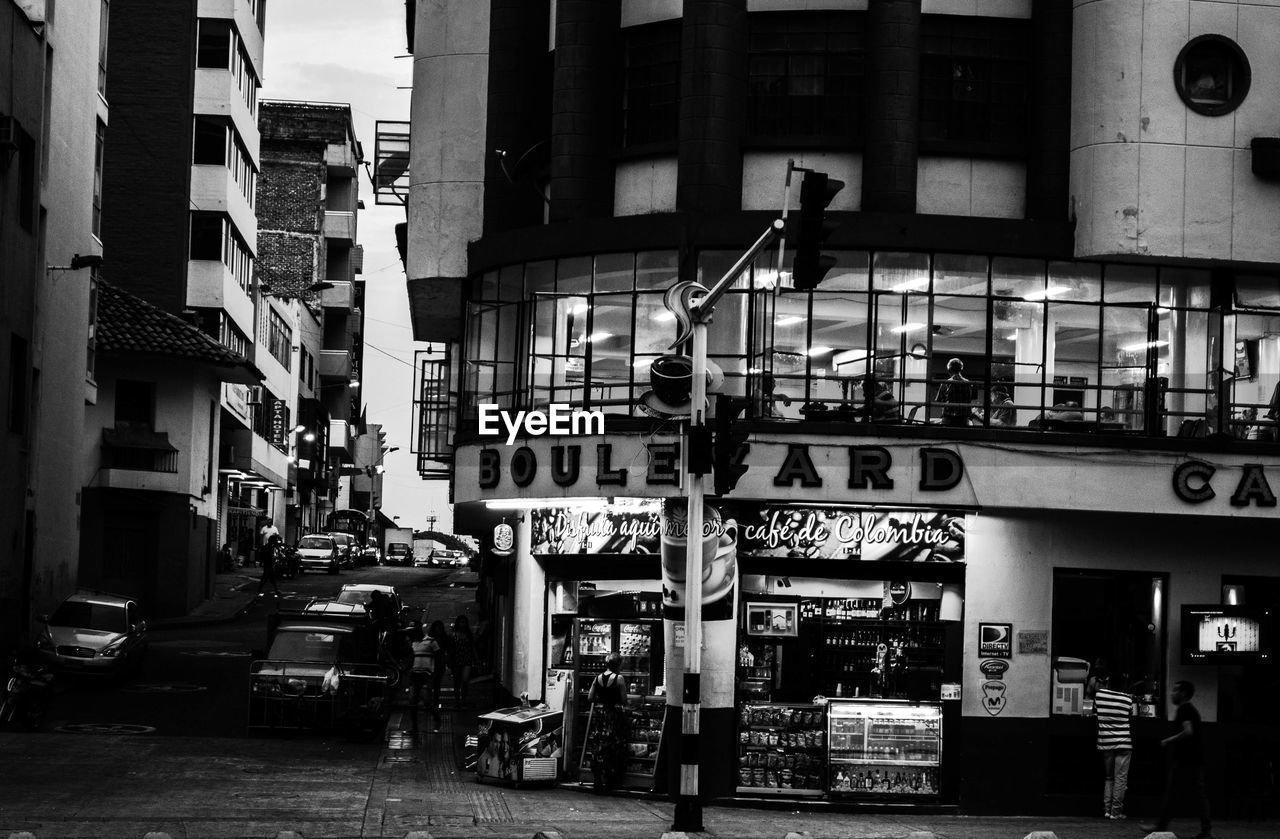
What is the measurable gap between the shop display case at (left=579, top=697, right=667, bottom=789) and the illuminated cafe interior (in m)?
4.54

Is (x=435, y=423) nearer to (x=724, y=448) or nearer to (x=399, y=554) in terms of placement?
(x=724, y=448)

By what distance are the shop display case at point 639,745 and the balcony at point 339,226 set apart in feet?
266

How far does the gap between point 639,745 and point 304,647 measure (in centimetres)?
865

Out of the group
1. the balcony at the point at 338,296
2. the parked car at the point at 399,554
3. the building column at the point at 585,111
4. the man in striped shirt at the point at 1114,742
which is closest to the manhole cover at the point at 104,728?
the building column at the point at 585,111

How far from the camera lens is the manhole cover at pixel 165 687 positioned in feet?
116

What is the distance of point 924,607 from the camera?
2566 cm

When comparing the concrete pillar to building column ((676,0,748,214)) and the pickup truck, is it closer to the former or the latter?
the pickup truck

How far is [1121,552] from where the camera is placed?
26.0 metres

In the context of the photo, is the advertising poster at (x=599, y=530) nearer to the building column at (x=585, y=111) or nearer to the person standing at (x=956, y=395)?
the person standing at (x=956, y=395)

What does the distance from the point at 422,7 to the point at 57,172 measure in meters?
13.0

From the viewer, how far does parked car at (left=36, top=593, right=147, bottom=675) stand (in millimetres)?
34781

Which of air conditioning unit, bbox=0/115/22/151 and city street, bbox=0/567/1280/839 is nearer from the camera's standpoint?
city street, bbox=0/567/1280/839

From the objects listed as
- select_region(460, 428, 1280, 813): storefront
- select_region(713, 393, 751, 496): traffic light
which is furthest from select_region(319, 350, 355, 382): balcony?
select_region(713, 393, 751, 496): traffic light

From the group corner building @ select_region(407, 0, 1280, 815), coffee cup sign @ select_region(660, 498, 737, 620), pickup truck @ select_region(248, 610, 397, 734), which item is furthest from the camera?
pickup truck @ select_region(248, 610, 397, 734)
